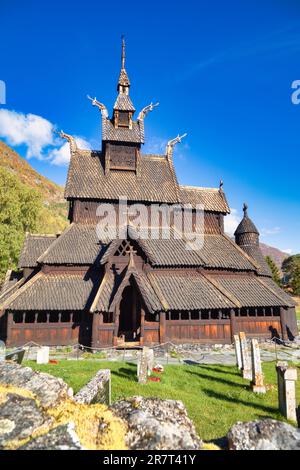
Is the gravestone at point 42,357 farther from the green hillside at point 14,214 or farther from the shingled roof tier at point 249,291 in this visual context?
the green hillside at point 14,214

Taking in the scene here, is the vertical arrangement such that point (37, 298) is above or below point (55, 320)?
above

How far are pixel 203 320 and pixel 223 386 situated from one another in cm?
983

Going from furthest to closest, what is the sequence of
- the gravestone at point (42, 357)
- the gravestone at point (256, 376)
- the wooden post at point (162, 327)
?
the wooden post at point (162, 327) → the gravestone at point (42, 357) → the gravestone at point (256, 376)

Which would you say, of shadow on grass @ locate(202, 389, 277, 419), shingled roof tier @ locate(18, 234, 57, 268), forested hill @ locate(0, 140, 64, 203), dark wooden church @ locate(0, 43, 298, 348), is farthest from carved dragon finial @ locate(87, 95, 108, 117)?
forested hill @ locate(0, 140, 64, 203)

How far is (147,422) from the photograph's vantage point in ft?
10.9

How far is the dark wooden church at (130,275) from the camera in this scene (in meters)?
19.8

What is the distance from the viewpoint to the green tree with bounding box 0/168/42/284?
3453 centimetres

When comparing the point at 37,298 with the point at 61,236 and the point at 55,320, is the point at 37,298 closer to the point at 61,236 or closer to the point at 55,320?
the point at 55,320

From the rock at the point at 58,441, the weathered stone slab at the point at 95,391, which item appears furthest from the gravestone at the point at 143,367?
the rock at the point at 58,441

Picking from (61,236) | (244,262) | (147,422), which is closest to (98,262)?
(61,236)

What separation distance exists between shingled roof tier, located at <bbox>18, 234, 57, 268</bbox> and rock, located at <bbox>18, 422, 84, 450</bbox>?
21.8 m

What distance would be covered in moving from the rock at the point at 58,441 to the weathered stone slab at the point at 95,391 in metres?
1.97

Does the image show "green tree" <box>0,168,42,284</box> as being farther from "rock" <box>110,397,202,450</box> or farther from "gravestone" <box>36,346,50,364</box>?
"rock" <box>110,397,202,450</box>

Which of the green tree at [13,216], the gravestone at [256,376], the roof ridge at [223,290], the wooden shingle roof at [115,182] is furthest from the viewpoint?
the green tree at [13,216]
